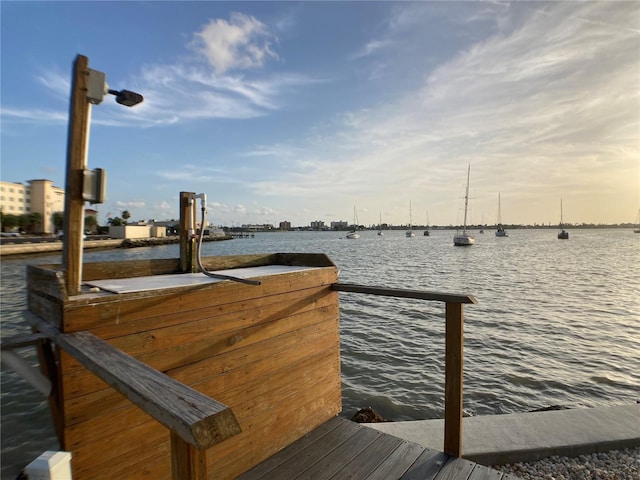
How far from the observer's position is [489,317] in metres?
13.0

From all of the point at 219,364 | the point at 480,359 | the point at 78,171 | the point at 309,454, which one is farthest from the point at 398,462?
the point at 480,359

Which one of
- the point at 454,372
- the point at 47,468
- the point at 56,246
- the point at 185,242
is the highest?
the point at 185,242

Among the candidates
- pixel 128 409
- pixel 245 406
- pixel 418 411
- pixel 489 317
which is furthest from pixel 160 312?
pixel 489 317

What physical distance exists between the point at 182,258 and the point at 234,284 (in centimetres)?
113

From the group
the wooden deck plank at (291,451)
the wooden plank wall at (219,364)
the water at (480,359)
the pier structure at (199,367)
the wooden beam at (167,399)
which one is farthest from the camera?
the water at (480,359)

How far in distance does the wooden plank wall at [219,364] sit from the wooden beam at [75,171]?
0.30 m

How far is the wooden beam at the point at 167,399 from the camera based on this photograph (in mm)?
920

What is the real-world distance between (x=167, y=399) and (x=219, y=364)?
5.85ft

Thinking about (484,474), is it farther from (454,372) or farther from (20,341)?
(20,341)

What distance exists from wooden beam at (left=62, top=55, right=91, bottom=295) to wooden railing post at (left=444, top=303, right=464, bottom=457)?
2.80 meters

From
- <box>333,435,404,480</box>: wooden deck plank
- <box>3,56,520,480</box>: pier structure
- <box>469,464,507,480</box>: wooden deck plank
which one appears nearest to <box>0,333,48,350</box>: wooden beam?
<box>3,56,520,480</box>: pier structure

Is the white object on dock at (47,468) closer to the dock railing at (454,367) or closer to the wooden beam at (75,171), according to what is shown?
the wooden beam at (75,171)

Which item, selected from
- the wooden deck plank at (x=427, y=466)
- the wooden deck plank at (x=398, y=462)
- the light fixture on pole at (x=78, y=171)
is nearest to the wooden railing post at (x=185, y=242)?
the light fixture on pole at (x=78, y=171)

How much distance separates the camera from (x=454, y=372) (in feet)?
9.74
